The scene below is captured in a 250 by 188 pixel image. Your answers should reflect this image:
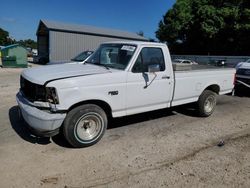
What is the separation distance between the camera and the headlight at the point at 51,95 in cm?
409

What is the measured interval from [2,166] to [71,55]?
27068 millimetres

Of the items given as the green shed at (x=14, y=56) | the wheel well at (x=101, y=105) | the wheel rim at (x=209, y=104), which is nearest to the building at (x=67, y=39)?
the green shed at (x=14, y=56)

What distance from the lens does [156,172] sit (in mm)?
3854

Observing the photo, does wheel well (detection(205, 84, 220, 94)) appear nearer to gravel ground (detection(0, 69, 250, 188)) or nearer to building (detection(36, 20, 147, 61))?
gravel ground (detection(0, 69, 250, 188))

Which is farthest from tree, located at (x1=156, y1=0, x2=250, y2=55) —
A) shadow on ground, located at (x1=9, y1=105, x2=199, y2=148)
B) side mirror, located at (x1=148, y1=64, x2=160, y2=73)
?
side mirror, located at (x1=148, y1=64, x2=160, y2=73)

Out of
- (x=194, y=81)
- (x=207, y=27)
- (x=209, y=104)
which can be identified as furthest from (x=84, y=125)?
(x=207, y=27)

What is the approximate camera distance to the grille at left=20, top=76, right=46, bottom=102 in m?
4.24

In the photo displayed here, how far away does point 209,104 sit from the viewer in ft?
22.8

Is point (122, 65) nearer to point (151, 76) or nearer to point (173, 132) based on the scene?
point (151, 76)

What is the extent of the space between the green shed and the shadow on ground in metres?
15.8

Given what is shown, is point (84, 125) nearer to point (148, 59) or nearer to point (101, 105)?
point (101, 105)

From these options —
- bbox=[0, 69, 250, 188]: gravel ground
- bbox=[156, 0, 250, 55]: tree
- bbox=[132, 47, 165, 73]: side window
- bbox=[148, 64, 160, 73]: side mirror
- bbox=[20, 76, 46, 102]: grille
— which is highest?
bbox=[156, 0, 250, 55]: tree

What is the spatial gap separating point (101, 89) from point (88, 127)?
2.50 feet

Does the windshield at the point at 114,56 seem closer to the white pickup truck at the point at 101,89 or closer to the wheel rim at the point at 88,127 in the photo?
the white pickup truck at the point at 101,89
